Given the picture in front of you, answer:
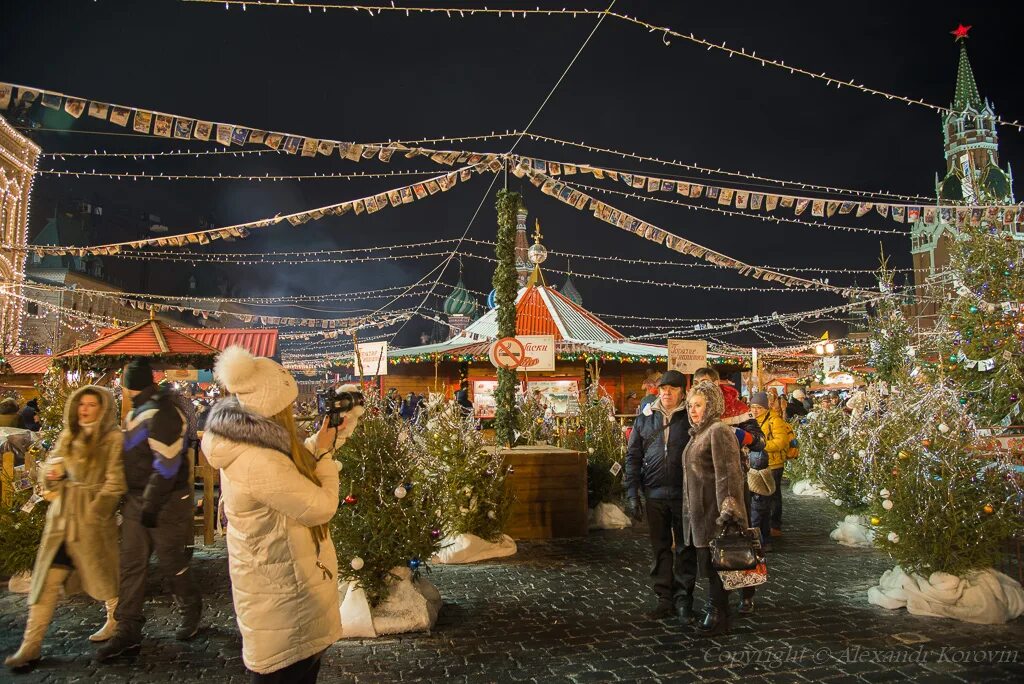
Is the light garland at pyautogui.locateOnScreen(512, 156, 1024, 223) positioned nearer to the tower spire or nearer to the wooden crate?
the wooden crate

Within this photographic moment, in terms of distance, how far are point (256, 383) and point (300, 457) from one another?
1.23 feet

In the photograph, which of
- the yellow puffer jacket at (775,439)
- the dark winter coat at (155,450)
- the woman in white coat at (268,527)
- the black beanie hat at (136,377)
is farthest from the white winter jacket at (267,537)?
the yellow puffer jacket at (775,439)

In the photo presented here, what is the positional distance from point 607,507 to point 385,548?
5187mm

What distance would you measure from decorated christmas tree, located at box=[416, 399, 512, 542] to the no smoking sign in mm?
1938

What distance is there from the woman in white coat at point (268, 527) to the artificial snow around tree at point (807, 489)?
12.2 metres

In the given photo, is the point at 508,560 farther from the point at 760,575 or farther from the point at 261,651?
the point at 261,651

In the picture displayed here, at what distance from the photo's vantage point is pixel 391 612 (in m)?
5.27

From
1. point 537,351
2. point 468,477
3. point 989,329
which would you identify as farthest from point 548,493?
point 989,329

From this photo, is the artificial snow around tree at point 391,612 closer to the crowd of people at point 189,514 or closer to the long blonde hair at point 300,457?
the crowd of people at point 189,514

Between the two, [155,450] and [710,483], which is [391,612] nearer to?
[155,450]

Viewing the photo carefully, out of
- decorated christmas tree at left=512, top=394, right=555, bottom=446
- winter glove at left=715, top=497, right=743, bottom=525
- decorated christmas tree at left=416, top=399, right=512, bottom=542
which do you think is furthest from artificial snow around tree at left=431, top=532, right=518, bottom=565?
winter glove at left=715, top=497, right=743, bottom=525

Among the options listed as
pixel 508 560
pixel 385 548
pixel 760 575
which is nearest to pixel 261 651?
pixel 385 548

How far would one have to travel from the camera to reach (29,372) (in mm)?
20469

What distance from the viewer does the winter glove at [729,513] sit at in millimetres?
5152
